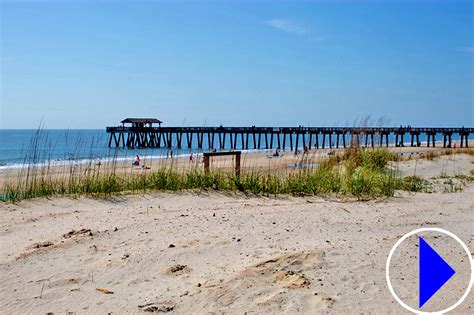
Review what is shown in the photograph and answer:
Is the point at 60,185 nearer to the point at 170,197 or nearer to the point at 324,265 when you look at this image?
the point at 170,197

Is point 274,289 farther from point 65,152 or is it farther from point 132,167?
point 132,167

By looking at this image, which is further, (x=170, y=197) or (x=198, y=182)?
(x=198, y=182)

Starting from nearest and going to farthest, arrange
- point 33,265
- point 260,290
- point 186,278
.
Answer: point 260,290, point 186,278, point 33,265

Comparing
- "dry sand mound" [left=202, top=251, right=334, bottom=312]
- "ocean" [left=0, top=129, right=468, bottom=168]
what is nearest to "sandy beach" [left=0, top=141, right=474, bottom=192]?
"ocean" [left=0, top=129, right=468, bottom=168]

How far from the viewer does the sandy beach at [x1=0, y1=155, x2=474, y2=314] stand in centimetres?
368

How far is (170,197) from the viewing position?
7.88 m

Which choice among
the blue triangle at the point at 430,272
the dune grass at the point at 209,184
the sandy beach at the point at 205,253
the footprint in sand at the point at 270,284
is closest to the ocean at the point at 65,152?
the dune grass at the point at 209,184

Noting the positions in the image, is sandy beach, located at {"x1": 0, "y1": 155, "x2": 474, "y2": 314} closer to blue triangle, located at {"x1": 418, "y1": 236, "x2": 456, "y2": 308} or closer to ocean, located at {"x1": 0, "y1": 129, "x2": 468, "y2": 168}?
blue triangle, located at {"x1": 418, "y1": 236, "x2": 456, "y2": 308}

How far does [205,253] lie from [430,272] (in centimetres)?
201

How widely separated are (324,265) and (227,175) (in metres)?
4.71

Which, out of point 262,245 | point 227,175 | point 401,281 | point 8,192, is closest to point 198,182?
point 227,175

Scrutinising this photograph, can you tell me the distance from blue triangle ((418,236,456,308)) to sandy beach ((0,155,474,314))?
259 millimetres

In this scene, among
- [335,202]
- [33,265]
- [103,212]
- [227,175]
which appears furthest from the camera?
[227,175]

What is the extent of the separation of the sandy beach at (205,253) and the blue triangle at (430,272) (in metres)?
0.26
